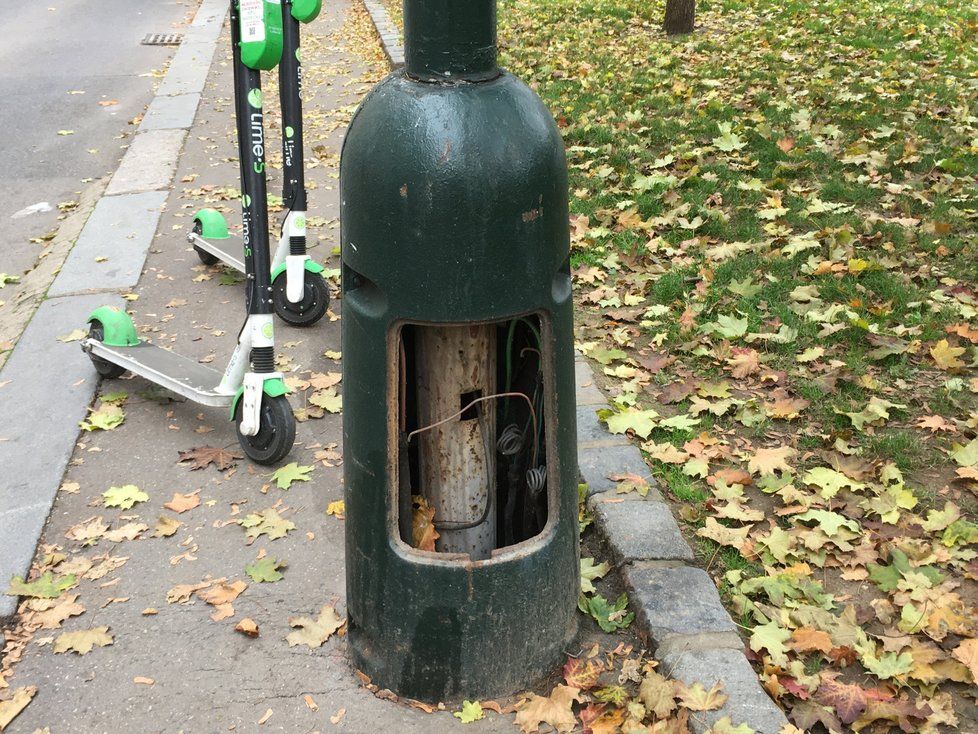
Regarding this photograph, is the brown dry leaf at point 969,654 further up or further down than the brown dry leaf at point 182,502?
further up

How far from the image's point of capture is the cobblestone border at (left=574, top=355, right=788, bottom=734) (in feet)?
7.90

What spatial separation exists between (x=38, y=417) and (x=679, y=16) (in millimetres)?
7868

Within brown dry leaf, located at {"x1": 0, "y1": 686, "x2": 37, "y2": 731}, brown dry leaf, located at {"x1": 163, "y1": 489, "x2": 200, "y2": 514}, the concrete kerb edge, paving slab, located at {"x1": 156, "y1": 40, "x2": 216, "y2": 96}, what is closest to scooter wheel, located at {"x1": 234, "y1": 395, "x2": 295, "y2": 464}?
brown dry leaf, located at {"x1": 163, "y1": 489, "x2": 200, "y2": 514}

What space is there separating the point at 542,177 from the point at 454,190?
8.4 inches

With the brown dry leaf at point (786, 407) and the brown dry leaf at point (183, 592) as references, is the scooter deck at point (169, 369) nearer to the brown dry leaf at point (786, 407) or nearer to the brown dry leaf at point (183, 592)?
the brown dry leaf at point (183, 592)

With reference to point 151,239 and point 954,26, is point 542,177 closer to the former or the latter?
point 151,239

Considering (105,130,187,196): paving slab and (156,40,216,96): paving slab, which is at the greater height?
(105,130,187,196): paving slab

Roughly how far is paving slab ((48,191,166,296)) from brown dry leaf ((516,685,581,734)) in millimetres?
3530

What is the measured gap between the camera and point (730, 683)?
244 centimetres

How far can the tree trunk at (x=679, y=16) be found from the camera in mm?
9750

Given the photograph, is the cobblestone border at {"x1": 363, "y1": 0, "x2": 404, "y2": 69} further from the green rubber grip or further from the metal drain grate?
the green rubber grip

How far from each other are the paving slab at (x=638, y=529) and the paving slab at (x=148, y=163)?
4.67 meters

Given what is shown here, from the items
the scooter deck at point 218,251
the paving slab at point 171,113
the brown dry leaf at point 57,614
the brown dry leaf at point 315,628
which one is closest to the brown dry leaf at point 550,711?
the brown dry leaf at point 315,628

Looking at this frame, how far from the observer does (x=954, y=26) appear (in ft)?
29.8
